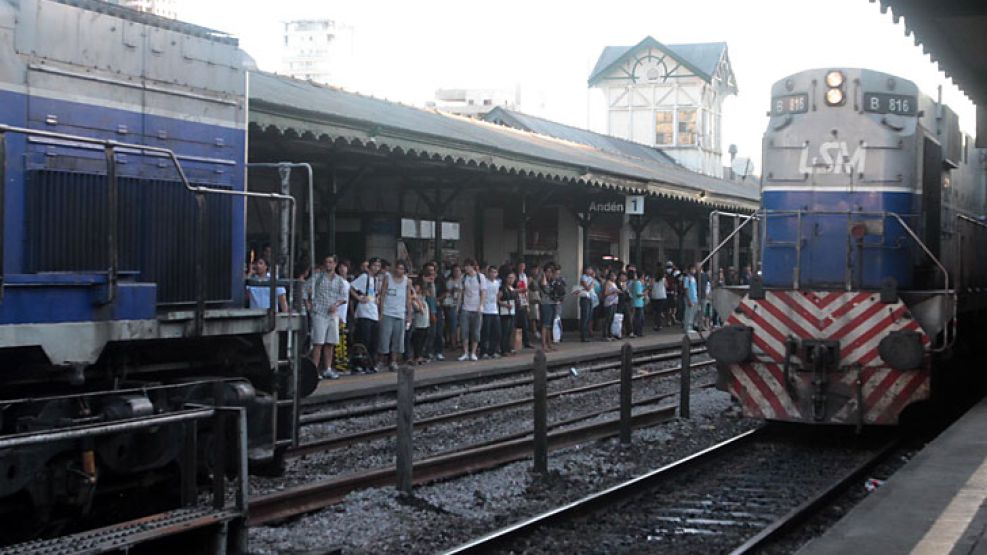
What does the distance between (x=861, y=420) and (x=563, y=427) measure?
3.38m

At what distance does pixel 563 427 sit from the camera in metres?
12.2

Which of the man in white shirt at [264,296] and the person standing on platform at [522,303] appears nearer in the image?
the man in white shirt at [264,296]

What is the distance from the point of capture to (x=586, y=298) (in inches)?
896

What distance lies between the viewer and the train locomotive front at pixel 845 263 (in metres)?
10.3

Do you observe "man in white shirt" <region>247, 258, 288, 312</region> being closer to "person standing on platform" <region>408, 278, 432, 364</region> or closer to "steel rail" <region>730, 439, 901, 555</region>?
"steel rail" <region>730, 439, 901, 555</region>

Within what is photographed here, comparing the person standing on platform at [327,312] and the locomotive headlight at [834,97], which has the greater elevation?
the locomotive headlight at [834,97]

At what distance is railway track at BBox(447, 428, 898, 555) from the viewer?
7.25m

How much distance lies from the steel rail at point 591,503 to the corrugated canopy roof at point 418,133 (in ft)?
20.1

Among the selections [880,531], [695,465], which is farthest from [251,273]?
[880,531]

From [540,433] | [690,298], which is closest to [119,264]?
[540,433]

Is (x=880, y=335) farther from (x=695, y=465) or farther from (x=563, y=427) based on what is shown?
(x=563, y=427)

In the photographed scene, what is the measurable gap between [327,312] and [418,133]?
9.39ft

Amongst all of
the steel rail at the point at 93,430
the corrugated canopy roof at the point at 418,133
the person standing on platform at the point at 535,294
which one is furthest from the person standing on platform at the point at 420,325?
the steel rail at the point at 93,430

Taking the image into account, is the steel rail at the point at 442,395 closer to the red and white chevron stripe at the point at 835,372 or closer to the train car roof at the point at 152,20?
the red and white chevron stripe at the point at 835,372
